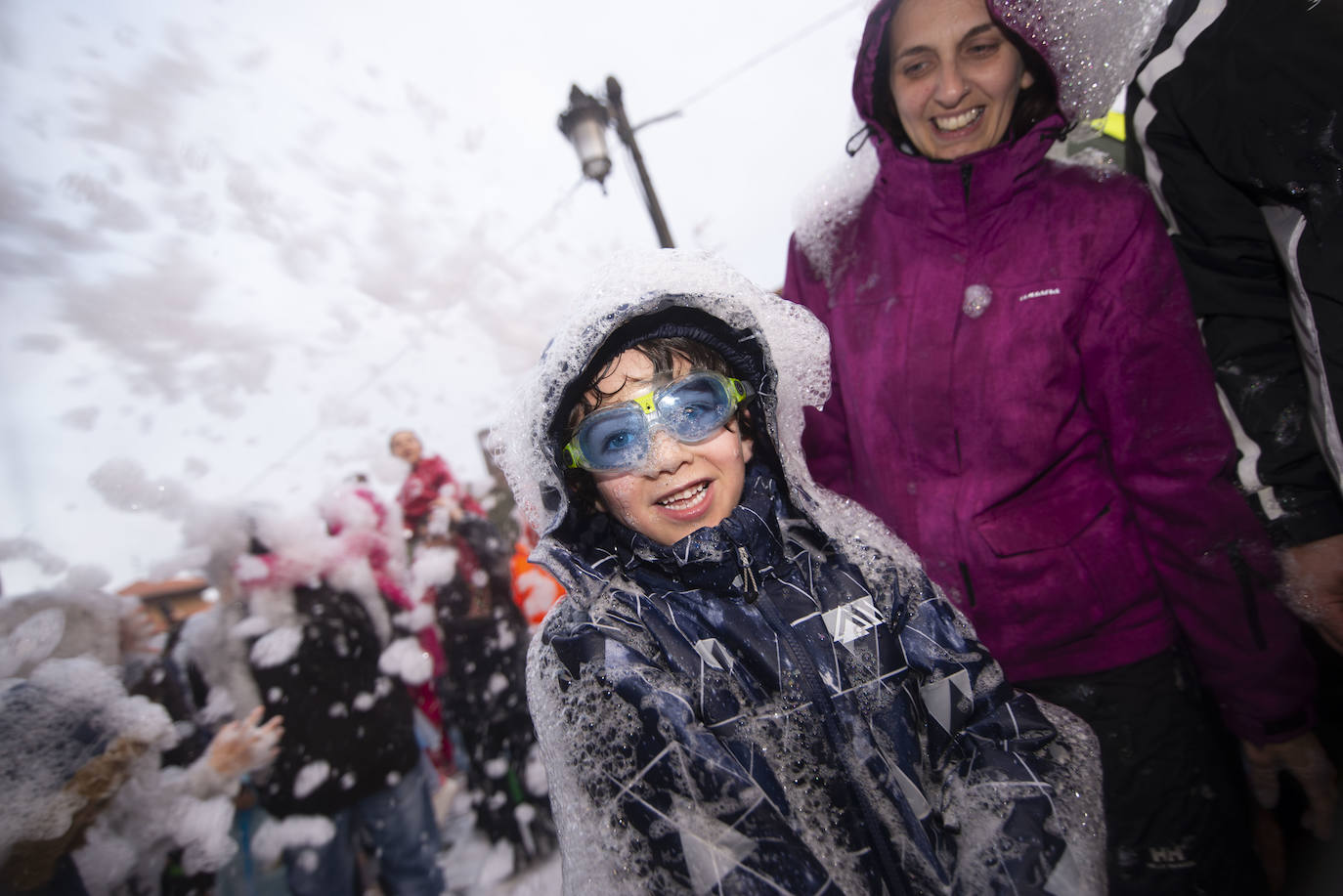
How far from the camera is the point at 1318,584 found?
51.4 inches

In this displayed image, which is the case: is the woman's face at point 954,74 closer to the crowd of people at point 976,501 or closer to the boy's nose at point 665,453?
the crowd of people at point 976,501

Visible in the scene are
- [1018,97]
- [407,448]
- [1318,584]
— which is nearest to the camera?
[1318,584]

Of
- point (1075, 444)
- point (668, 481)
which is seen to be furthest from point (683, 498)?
point (1075, 444)

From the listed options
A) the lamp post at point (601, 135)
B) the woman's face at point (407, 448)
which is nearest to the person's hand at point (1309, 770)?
the lamp post at point (601, 135)

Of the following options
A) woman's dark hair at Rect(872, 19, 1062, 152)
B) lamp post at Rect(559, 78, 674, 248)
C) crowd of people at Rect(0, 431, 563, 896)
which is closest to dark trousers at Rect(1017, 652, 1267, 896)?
woman's dark hair at Rect(872, 19, 1062, 152)

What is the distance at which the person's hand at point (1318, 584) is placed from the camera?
1.28 meters

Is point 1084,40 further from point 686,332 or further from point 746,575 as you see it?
point 746,575

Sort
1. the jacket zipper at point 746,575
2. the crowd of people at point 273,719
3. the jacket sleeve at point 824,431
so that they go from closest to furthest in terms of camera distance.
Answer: the jacket zipper at point 746,575, the jacket sleeve at point 824,431, the crowd of people at point 273,719

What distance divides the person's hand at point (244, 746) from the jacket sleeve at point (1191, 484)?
12.7 ft

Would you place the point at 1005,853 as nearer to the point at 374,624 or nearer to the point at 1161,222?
the point at 1161,222

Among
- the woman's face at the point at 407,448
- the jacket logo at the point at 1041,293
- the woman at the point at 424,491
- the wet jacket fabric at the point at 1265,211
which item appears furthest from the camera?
the woman's face at the point at 407,448

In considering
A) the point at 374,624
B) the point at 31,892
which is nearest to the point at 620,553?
the point at 31,892

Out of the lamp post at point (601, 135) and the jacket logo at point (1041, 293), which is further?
the lamp post at point (601, 135)

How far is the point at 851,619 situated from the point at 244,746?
124 inches
